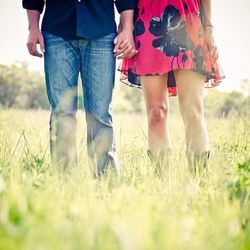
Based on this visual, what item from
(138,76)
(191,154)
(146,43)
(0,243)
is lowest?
(191,154)

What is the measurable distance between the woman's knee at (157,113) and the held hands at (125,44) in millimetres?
360

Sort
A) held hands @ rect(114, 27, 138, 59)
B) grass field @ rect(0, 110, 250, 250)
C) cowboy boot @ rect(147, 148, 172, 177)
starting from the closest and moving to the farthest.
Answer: grass field @ rect(0, 110, 250, 250) → held hands @ rect(114, 27, 138, 59) → cowboy boot @ rect(147, 148, 172, 177)

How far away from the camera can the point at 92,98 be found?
288 centimetres

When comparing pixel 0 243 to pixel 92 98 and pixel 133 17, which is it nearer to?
pixel 92 98

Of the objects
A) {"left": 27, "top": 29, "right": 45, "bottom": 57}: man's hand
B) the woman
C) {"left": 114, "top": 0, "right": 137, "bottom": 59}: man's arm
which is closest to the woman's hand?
the woman

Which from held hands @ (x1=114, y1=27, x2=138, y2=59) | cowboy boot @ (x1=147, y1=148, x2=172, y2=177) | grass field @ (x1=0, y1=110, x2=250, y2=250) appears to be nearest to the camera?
grass field @ (x1=0, y1=110, x2=250, y2=250)

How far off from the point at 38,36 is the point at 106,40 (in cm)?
42

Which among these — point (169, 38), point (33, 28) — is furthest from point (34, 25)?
point (169, 38)

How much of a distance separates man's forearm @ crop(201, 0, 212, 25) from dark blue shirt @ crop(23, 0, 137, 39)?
45 centimetres

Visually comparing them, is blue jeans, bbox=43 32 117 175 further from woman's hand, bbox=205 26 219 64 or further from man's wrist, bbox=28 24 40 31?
woman's hand, bbox=205 26 219 64

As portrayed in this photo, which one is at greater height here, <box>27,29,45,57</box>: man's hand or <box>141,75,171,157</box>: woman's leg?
<box>27,29,45,57</box>: man's hand

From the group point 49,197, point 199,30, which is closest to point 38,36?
point 199,30

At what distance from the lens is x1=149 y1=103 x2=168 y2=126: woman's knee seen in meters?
A: 2.91

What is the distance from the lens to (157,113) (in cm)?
291
